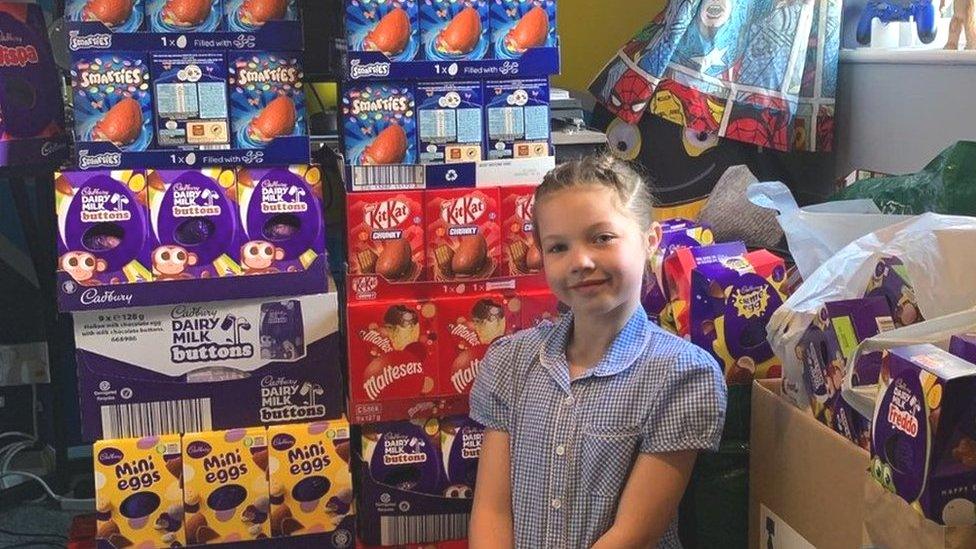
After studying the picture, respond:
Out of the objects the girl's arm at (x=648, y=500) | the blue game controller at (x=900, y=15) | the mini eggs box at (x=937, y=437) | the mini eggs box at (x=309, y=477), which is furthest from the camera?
the blue game controller at (x=900, y=15)

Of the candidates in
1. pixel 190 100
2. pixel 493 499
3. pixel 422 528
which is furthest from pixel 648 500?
pixel 190 100

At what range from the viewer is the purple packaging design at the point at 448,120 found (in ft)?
5.34

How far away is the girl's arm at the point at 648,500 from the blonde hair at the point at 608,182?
31cm

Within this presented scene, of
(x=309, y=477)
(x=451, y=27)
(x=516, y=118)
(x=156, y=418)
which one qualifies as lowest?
(x=309, y=477)

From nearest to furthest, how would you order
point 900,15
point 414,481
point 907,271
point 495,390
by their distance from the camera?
point 907,271 < point 495,390 < point 414,481 < point 900,15

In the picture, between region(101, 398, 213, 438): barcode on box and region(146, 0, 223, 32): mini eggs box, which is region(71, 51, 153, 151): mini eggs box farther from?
region(101, 398, 213, 438): barcode on box

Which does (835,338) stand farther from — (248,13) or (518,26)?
(248,13)

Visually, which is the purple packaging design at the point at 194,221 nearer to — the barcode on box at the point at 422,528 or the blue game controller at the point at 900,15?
the barcode on box at the point at 422,528

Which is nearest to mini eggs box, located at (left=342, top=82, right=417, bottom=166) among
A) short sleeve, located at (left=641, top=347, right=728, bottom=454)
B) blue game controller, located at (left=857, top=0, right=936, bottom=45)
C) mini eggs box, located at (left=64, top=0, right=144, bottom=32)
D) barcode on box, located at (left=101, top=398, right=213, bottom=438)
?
mini eggs box, located at (left=64, top=0, right=144, bottom=32)

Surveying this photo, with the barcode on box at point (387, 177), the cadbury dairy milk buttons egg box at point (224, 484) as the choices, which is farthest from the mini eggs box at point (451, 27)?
the cadbury dairy milk buttons egg box at point (224, 484)

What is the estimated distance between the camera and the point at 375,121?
1.61 meters

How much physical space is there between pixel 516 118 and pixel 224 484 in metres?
0.73

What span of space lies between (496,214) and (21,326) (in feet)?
4.55

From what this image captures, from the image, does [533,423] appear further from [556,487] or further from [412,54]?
[412,54]
